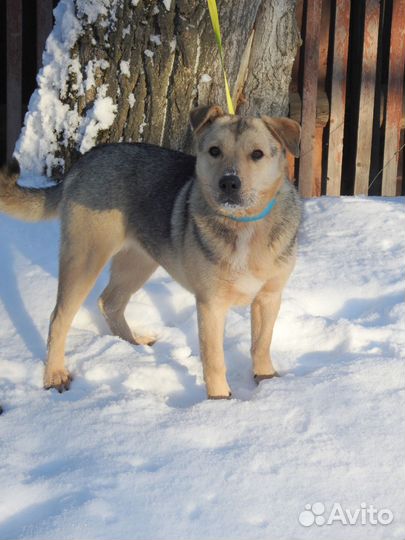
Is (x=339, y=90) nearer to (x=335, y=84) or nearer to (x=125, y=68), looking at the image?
(x=335, y=84)

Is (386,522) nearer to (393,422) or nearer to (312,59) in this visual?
(393,422)

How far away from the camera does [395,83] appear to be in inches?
310

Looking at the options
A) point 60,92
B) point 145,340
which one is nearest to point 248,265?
point 145,340

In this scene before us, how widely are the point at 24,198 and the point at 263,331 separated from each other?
66.2 inches

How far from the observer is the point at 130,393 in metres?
4.30

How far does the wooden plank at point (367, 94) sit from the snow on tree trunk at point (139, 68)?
4.14 feet

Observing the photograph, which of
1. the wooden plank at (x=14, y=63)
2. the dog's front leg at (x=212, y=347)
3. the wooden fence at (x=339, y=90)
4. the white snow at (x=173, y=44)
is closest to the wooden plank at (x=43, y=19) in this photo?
the wooden plank at (x=14, y=63)

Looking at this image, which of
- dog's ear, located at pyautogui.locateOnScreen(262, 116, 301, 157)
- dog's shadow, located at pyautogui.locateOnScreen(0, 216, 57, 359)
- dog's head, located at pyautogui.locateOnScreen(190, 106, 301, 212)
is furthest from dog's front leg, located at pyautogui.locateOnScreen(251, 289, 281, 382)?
dog's shadow, located at pyautogui.locateOnScreen(0, 216, 57, 359)

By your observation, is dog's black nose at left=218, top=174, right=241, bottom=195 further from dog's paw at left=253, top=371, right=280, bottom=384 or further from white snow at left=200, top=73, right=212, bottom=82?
white snow at left=200, top=73, right=212, bottom=82

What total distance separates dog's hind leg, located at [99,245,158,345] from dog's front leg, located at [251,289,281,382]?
834 millimetres

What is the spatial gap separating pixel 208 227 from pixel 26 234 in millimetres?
2435

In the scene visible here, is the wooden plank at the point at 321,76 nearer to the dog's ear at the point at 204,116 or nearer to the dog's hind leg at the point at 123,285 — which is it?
the dog's hind leg at the point at 123,285

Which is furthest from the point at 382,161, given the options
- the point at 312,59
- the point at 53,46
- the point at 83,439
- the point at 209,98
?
the point at 83,439

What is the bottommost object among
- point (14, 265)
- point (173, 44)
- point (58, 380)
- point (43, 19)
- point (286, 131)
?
point (58, 380)
